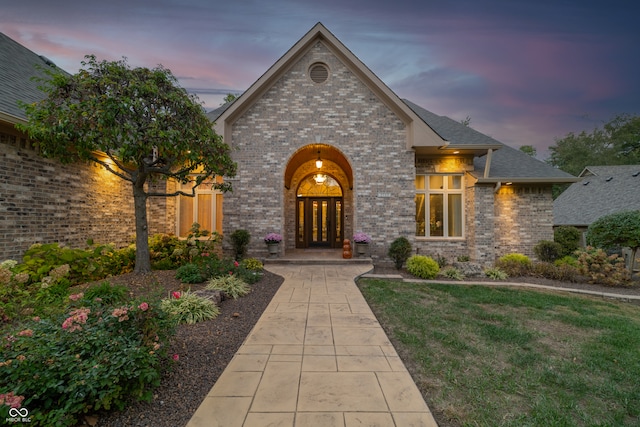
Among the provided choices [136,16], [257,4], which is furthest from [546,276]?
[136,16]

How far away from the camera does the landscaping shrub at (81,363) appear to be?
1.83 metres

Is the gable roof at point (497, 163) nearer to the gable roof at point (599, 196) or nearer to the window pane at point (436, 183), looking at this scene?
the window pane at point (436, 183)

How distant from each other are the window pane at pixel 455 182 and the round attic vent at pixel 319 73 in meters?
6.03

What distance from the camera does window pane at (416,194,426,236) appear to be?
1059 cm

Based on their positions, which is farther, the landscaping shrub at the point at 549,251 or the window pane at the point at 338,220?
the window pane at the point at 338,220

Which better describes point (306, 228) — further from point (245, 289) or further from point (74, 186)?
point (74, 186)

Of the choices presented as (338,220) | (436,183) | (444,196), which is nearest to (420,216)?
(444,196)

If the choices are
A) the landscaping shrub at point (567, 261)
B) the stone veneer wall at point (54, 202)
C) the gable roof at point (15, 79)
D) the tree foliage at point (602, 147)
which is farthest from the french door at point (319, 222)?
the tree foliage at point (602, 147)

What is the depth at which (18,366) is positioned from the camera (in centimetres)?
187

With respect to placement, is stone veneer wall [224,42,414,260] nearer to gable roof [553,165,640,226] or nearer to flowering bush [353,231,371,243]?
flowering bush [353,231,371,243]

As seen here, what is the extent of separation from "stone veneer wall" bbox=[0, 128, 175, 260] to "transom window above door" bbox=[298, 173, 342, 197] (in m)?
6.76

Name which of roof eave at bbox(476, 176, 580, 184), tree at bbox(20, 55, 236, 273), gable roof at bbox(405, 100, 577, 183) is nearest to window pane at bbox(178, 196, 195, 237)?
tree at bbox(20, 55, 236, 273)

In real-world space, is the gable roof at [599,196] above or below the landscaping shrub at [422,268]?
above

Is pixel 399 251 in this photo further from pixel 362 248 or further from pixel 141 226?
pixel 141 226
